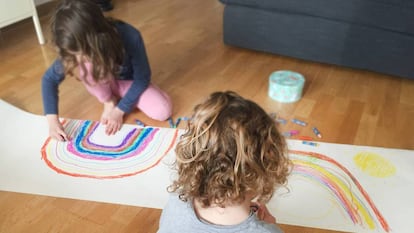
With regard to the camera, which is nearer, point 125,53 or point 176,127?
point 125,53

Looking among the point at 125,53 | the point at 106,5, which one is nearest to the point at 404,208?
the point at 125,53

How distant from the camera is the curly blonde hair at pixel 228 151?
1.79ft

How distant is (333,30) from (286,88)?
1.16 ft

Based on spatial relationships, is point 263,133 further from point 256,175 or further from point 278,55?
point 278,55

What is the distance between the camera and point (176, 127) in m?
1.28

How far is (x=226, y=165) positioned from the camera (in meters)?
0.55

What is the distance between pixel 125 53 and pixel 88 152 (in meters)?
0.32

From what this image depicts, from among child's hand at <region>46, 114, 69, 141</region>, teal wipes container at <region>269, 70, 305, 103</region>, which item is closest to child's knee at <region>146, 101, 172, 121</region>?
child's hand at <region>46, 114, 69, 141</region>

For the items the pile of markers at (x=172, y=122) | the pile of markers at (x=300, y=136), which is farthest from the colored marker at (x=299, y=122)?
the pile of markers at (x=172, y=122)

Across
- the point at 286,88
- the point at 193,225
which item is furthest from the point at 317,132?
the point at 193,225

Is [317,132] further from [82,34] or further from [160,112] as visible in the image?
[82,34]

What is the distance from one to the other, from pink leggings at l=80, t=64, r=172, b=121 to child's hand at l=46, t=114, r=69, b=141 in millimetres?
160

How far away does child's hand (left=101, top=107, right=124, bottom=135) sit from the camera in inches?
49.4

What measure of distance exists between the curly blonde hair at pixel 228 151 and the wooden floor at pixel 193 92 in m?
0.40
